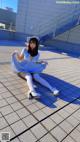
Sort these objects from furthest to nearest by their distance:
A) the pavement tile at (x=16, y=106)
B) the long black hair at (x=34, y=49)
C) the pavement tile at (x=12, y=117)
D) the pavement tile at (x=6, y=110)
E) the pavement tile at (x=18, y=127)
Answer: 1. the long black hair at (x=34, y=49)
2. the pavement tile at (x=16, y=106)
3. the pavement tile at (x=6, y=110)
4. the pavement tile at (x=12, y=117)
5. the pavement tile at (x=18, y=127)

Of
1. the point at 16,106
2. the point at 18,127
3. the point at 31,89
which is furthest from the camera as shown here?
the point at 31,89

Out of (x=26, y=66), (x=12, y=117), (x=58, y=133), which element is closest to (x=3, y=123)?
(x=12, y=117)

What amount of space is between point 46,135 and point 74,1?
11985 mm

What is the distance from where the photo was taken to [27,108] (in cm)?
243

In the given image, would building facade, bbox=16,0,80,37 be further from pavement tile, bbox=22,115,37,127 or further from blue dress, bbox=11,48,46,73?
pavement tile, bbox=22,115,37,127

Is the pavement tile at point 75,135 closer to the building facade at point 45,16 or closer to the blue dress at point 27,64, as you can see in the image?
the blue dress at point 27,64

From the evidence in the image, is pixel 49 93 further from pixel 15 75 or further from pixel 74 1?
pixel 74 1

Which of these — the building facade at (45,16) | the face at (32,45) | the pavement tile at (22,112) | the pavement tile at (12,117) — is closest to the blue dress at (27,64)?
the face at (32,45)

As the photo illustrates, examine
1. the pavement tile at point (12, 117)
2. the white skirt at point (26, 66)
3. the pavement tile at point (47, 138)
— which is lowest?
the pavement tile at point (47, 138)

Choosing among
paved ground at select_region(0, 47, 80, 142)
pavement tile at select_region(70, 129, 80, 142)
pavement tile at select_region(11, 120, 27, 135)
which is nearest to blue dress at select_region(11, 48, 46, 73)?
paved ground at select_region(0, 47, 80, 142)

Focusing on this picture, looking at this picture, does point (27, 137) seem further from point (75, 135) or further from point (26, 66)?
point (26, 66)

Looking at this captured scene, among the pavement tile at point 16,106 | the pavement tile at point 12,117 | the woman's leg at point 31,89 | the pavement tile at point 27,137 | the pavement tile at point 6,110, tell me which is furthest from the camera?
the woman's leg at point 31,89

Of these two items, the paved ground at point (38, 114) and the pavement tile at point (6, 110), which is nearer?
the paved ground at point (38, 114)

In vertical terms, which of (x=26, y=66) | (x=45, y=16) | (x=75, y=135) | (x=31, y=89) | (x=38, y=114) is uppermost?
(x=45, y=16)
